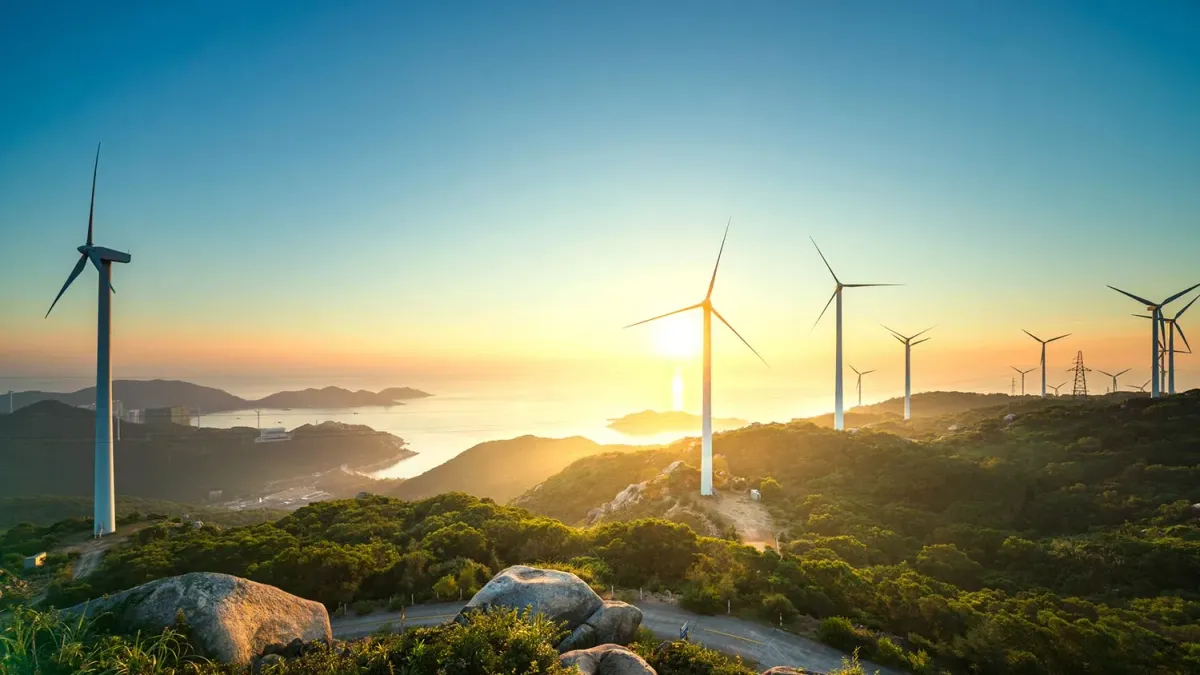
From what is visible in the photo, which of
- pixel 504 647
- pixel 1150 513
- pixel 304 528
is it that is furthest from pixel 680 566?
pixel 1150 513

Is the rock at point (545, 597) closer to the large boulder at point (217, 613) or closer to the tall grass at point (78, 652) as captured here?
the large boulder at point (217, 613)

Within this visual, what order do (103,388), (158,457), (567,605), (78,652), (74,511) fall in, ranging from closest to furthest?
(78,652)
(567,605)
(103,388)
(74,511)
(158,457)

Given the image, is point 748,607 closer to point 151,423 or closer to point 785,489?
point 785,489

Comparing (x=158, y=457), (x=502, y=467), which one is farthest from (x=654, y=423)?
(x=158, y=457)

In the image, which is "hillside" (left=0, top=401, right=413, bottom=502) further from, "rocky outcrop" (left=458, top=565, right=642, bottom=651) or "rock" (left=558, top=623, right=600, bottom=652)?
"rock" (left=558, top=623, right=600, bottom=652)

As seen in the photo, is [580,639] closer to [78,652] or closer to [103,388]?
[78,652]

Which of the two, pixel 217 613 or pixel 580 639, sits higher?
pixel 217 613

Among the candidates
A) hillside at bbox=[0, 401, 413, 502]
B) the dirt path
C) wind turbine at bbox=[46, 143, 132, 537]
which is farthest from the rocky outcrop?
hillside at bbox=[0, 401, 413, 502]

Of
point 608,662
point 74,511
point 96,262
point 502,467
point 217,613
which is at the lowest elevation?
point 502,467
